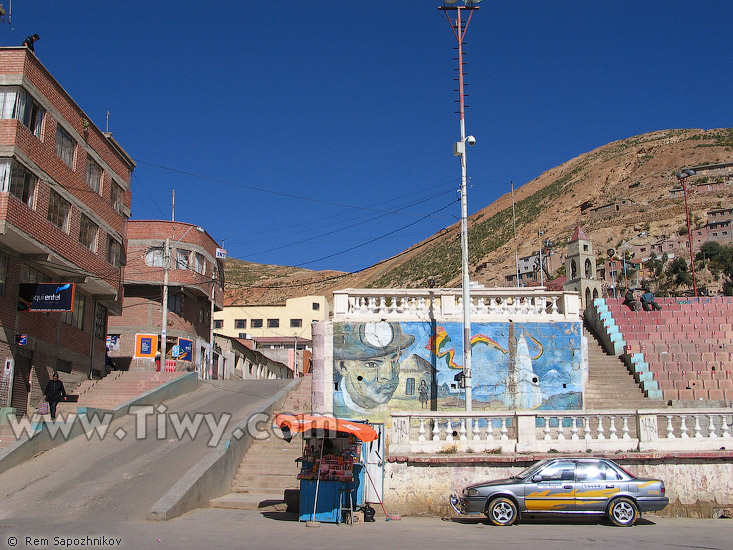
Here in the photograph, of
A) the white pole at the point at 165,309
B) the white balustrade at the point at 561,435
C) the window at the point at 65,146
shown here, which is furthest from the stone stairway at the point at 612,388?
the window at the point at 65,146

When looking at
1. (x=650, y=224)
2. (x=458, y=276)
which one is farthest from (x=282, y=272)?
(x=650, y=224)

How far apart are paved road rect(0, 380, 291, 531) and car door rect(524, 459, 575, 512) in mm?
7277

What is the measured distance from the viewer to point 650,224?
106812 mm

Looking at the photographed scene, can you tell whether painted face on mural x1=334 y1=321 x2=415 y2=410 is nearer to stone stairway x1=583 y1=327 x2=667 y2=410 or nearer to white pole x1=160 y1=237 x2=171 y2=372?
stone stairway x1=583 y1=327 x2=667 y2=410

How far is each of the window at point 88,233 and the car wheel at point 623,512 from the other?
2262cm

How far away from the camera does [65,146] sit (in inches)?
1055

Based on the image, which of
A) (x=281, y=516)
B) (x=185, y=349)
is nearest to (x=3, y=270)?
(x=281, y=516)

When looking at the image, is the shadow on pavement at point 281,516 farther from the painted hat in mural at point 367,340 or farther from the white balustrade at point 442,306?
the white balustrade at point 442,306

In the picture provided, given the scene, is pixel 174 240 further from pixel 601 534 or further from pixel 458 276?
pixel 458 276

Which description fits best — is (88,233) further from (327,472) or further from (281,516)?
(327,472)

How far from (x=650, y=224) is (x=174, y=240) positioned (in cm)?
8432

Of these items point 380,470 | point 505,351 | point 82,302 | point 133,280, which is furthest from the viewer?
point 133,280

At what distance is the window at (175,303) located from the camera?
42.2m

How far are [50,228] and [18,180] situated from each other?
2.30 metres
